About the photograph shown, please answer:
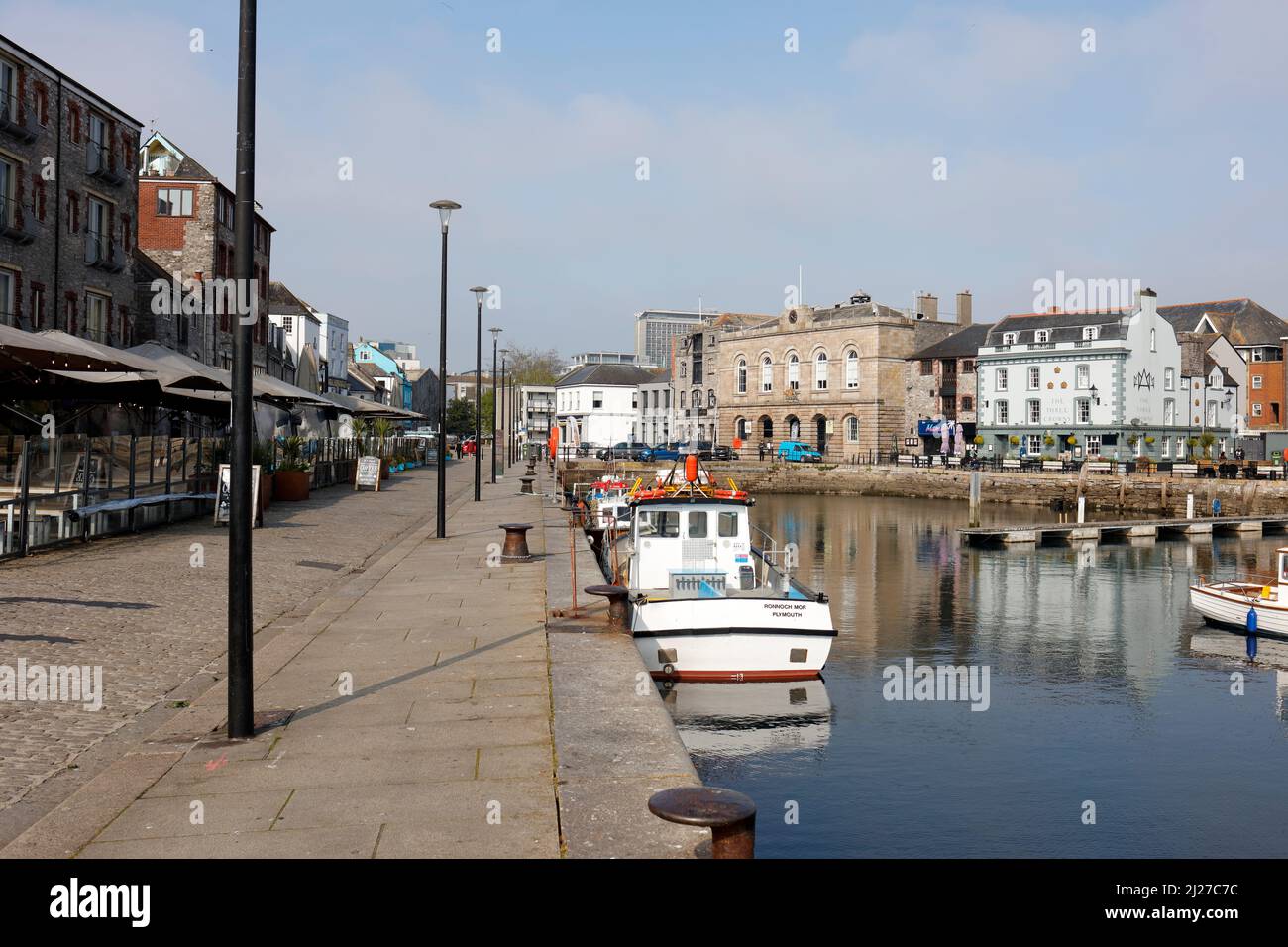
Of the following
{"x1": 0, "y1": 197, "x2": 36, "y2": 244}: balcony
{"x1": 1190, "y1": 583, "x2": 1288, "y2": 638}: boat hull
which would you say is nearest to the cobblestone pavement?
{"x1": 0, "y1": 197, "x2": 36, "y2": 244}: balcony

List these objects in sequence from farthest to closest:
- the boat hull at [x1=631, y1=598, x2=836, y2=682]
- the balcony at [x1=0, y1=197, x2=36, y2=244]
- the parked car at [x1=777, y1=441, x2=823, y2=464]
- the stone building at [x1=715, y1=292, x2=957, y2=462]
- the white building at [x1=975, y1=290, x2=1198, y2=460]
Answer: the stone building at [x1=715, y1=292, x2=957, y2=462] → the parked car at [x1=777, y1=441, x2=823, y2=464] → the white building at [x1=975, y1=290, x2=1198, y2=460] → the balcony at [x1=0, y1=197, x2=36, y2=244] → the boat hull at [x1=631, y1=598, x2=836, y2=682]

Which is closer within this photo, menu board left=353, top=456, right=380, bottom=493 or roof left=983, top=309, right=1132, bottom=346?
menu board left=353, top=456, right=380, bottom=493

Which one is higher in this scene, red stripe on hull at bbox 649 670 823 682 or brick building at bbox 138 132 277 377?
brick building at bbox 138 132 277 377

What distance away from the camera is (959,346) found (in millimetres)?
79125

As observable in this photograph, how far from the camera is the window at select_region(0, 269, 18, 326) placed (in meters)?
33.1

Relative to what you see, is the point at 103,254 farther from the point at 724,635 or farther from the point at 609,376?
the point at 609,376

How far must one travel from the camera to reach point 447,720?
922cm

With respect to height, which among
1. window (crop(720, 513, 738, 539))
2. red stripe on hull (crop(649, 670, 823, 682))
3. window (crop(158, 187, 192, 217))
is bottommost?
red stripe on hull (crop(649, 670, 823, 682))

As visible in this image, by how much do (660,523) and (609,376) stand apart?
9397 cm

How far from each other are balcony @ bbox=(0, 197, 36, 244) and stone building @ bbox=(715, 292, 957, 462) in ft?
191

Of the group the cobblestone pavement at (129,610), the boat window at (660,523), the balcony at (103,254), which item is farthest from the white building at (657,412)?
the boat window at (660,523)

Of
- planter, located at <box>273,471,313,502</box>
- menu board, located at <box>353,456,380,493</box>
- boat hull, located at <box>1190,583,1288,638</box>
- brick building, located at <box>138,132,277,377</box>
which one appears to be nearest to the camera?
boat hull, located at <box>1190,583,1288,638</box>

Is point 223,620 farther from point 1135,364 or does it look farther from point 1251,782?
point 1135,364

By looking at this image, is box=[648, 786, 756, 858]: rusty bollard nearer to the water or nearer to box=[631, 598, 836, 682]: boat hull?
the water
